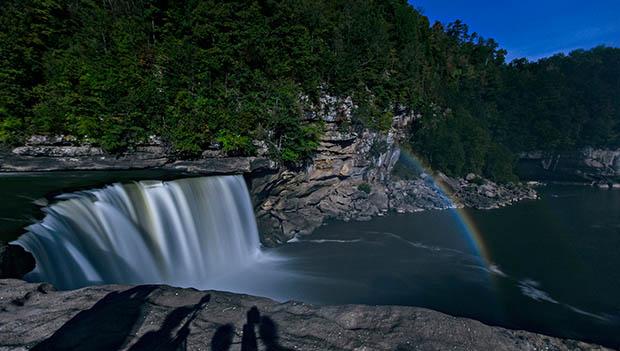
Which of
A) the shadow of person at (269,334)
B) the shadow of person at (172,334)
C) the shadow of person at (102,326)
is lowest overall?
the shadow of person at (269,334)

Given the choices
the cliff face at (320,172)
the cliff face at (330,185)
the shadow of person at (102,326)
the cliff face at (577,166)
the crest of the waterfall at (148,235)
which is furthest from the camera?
the cliff face at (577,166)

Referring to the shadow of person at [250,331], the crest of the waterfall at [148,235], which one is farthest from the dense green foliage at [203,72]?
the shadow of person at [250,331]

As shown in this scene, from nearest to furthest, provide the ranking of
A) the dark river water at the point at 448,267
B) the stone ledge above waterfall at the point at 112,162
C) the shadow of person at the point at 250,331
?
the shadow of person at the point at 250,331 → the dark river water at the point at 448,267 → the stone ledge above waterfall at the point at 112,162

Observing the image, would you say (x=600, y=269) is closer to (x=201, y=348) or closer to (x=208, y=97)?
(x=201, y=348)

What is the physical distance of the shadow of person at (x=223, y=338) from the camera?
10.5ft

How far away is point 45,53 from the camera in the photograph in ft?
50.1

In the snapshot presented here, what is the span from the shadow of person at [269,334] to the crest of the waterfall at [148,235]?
5917 mm

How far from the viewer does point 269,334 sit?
3.39 meters

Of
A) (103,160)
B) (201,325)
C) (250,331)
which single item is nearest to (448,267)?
(250,331)

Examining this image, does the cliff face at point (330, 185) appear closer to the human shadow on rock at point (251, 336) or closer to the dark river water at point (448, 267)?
the dark river water at point (448, 267)

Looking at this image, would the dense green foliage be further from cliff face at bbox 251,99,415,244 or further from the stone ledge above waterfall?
cliff face at bbox 251,99,415,244

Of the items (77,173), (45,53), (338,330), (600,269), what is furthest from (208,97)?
(600,269)

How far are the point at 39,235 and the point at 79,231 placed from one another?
3.86 ft

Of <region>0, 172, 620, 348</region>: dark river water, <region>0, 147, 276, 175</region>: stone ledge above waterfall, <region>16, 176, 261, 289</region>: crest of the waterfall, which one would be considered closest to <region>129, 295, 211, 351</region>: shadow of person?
<region>16, 176, 261, 289</region>: crest of the waterfall
